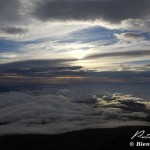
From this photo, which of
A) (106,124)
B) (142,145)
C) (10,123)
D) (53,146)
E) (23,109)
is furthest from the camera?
(23,109)

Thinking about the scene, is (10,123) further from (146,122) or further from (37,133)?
(146,122)

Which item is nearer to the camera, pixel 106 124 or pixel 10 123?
pixel 106 124

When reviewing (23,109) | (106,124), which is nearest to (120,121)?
(106,124)

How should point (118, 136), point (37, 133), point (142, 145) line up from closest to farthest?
1. point (142, 145)
2. point (118, 136)
3. point (37, 133)

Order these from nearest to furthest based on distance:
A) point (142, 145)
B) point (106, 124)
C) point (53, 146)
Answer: point (142, 145) < point (53, 146) < point (106, 124)

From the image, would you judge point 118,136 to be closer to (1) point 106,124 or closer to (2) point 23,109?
(1) point 106,124

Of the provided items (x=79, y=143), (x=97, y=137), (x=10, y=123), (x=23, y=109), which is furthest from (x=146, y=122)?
(x=23, y=109)
